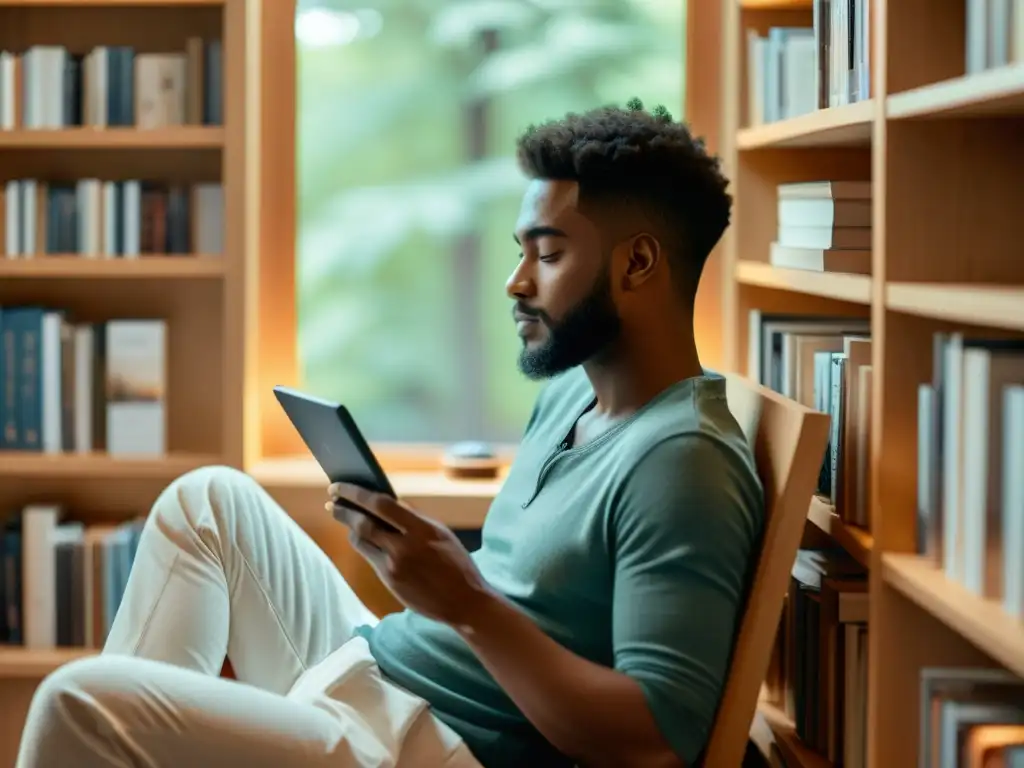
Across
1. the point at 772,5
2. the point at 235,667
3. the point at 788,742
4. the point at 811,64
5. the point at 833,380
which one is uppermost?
the point at 772,5

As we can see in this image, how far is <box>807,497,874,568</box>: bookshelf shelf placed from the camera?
168cm

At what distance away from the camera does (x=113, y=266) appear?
272 centimetres

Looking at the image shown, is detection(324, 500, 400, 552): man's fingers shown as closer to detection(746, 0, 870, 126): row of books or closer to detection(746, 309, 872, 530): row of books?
detection(746, 309, 872, 530): row of books

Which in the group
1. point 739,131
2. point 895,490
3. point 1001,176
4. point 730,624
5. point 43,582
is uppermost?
point 739,131

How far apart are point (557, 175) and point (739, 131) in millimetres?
906

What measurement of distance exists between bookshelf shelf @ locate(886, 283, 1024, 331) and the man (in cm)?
25

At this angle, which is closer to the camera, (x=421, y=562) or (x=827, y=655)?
(x=421, y=562)

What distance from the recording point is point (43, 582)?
2.79 meters

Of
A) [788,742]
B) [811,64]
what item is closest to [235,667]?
[788,742]

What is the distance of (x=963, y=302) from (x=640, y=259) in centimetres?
50

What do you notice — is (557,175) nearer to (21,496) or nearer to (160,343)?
(160,343)

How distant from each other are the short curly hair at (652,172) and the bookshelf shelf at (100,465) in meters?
1.24

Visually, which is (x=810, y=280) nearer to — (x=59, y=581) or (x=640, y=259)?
(x=640, y=259)

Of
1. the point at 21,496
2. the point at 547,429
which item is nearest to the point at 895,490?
the point at 547,429
